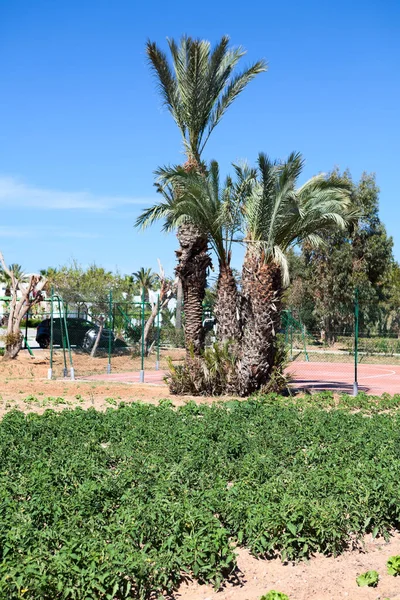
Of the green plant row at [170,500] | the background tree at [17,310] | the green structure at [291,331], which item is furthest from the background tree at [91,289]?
the green plant row at [170,500]

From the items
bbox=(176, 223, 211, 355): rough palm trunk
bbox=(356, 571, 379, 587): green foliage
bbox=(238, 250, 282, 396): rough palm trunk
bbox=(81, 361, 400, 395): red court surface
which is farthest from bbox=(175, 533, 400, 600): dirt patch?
→ bbox=(176, 223, 211, 355): rough palm trunk

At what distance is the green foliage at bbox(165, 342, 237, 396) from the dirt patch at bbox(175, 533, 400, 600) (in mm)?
10562

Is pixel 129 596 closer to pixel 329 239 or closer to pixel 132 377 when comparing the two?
pixel 132 377

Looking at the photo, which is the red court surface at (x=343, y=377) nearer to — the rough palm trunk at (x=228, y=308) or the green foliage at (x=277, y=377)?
the green foliage at (x=277, y=377)

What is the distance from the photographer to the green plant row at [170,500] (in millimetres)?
5359

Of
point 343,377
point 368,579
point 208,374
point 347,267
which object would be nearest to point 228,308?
point 208,374

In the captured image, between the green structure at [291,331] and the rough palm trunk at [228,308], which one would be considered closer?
the rough palm trunk at [228,308]

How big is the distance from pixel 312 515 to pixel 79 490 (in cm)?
217

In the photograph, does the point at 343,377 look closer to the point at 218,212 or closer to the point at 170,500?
the point at 218,212

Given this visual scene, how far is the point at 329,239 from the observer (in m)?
39.7

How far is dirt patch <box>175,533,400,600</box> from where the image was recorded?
5609 mm

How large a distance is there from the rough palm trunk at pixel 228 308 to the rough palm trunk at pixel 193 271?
1.23m

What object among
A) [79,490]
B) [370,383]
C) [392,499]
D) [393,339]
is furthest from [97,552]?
[393,339]

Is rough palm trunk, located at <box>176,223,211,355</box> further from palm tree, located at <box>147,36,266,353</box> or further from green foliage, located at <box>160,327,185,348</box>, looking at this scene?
green foliage, located at <box>160,327,185,348</box>
